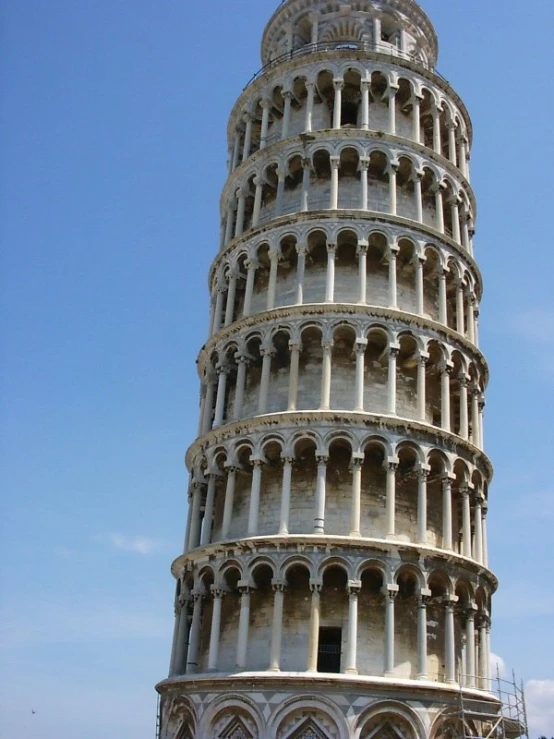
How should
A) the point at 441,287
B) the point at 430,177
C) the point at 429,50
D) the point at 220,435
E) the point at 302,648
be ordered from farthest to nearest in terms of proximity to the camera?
the point at 429,50 → the point at 430,177 → the point at 441,287 → the point at 220,435 → the point at 302,648

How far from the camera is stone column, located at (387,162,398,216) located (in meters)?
27.2

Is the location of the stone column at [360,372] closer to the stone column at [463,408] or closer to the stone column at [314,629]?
the stone column at [463,408]

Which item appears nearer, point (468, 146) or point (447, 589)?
point (447, 589)

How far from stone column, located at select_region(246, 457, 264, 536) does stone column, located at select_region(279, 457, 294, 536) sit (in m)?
0.68

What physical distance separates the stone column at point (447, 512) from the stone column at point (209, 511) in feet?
20.6

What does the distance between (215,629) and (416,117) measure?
17.4 metres

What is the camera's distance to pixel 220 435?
992 inches

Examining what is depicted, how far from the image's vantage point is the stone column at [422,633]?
→ 70.0ft

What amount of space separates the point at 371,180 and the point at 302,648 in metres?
14.6

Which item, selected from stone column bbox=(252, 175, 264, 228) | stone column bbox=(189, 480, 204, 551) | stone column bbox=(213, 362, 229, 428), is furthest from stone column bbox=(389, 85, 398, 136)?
stone column bbox=(189, 480, 204, 551)

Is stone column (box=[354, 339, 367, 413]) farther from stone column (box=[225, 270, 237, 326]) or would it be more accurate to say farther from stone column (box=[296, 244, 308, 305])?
stone column (box=[225, 270, 237, 326])

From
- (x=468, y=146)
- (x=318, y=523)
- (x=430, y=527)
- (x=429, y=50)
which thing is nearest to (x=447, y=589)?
(x=430, y=527)

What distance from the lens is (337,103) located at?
94.3ft

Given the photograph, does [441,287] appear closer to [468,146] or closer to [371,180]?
[371,180]
